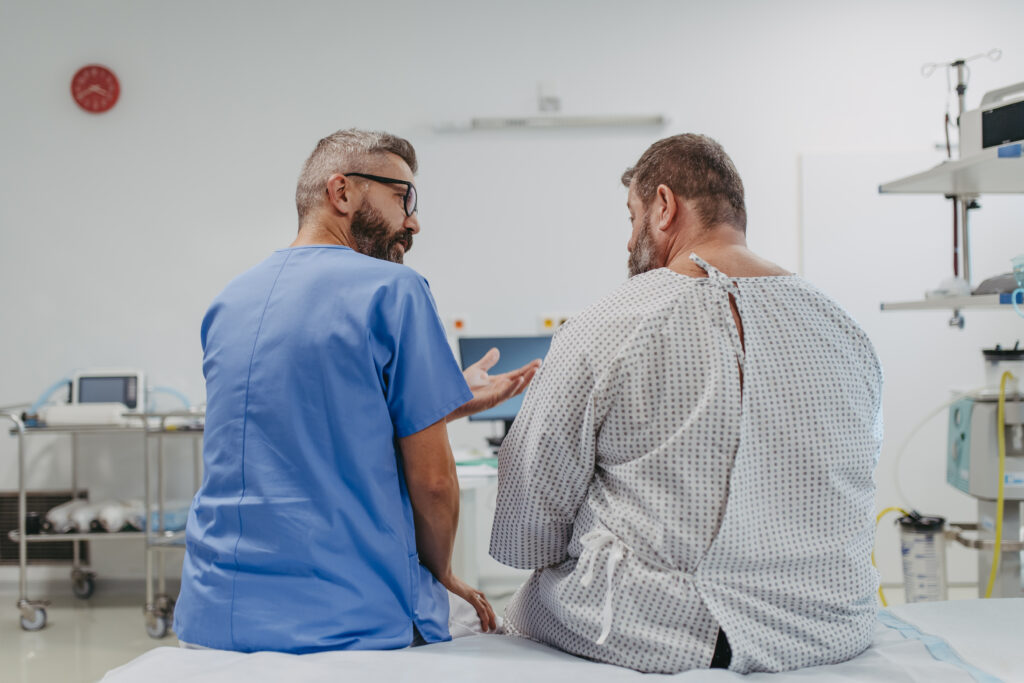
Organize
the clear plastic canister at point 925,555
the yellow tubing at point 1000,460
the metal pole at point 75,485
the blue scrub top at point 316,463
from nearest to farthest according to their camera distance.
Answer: the blue scrub top at point 316,463
the yellow tubing at point 1000,460
the clear plastic canister at point 925,555
the metal pole at point 75,485

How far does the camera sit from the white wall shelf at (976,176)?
204 centimetres

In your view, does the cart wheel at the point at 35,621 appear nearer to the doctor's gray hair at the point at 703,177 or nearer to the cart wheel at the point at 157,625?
the cart wheel at the point at 157,625

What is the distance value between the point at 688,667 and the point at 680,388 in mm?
380

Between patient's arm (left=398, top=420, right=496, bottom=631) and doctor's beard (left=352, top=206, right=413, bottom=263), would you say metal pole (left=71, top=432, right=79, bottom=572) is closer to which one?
doctor's beard (left=352, top=206, right=413, bottom=263)

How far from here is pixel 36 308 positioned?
384 cm

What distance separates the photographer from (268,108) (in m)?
3.86

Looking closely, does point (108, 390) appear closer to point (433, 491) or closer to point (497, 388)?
point (497, 388)

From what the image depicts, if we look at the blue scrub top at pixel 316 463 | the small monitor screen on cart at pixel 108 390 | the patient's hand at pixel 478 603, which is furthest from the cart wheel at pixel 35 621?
the patient's hand at pixel 478 603

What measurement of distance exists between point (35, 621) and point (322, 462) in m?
2.82

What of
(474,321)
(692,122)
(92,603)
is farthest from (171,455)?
(692,122)

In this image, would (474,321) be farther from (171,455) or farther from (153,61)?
(153,61)

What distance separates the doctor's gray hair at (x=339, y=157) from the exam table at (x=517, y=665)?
74cm

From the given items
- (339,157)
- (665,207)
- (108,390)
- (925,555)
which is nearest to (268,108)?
(108,390)

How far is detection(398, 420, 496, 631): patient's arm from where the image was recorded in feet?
→ 4.09
